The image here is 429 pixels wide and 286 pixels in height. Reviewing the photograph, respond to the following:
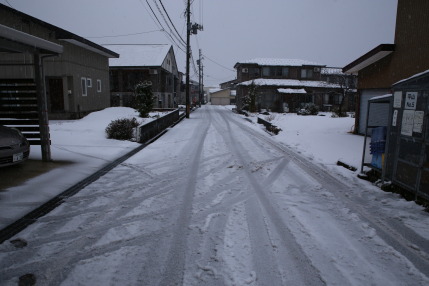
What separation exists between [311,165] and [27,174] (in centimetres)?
724

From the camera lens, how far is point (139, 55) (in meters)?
34.4

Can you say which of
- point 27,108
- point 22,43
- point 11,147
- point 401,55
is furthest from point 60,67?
point 401,55

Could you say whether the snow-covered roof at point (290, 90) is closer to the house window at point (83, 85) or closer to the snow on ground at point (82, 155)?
the snow on ground at point (82, 155)

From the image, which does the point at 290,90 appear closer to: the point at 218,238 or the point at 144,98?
the point at 144,98

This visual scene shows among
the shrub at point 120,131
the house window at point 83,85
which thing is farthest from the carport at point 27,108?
the house window at point 83,85

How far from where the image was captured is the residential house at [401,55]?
978 cm

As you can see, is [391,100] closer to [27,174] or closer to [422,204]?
[422,204]

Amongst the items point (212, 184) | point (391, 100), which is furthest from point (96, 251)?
point (391, 100)

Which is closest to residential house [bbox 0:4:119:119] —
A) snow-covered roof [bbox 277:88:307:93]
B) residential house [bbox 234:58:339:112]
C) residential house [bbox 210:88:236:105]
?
residential house [bbox 234:58:339:112]

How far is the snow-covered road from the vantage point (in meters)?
2.99

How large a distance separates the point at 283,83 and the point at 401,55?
25.9 metres

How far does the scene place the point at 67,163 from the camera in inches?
294

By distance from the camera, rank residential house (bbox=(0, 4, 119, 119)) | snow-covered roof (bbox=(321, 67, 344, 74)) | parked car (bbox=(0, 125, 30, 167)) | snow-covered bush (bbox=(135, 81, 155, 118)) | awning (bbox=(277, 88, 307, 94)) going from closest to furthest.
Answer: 1. parked car (bbox=(0, 125, 30, 167))
2. residential house (bbox=(0, 4, 119, 119))
3. snow-covered bush (bbox=(135, 81, 155, 118))
4. awning (bbox=(277, 88, 307, 94))
5. snow-covered roof (bbox=(321, 67, 344, 74))

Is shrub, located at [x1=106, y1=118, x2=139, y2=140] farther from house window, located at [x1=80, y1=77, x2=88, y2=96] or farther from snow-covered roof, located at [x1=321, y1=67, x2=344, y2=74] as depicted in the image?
snow-covered roof, located at [x1=321, y1=67, x2=344, y2=74]
